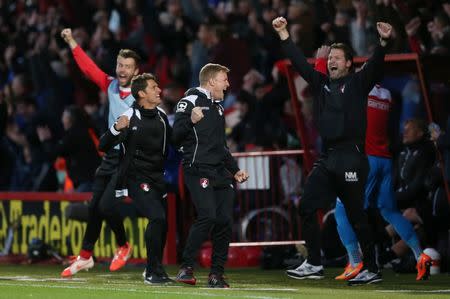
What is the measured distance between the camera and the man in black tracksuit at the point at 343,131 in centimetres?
1221

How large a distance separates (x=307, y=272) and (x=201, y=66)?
7.33 m

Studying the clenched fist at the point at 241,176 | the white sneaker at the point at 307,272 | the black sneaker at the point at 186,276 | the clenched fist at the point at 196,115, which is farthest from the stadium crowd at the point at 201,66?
the black sneaker at the point at 186,276

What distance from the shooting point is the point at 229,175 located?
39.2 feet

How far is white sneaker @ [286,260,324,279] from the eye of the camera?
42.3 feet

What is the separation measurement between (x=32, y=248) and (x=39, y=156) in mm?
3472

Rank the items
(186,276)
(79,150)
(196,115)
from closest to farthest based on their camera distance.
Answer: (196,115) < (186,276) < (79,150)

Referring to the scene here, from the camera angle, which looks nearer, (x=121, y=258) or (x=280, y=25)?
(x=280, y=25)

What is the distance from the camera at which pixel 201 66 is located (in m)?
19.8

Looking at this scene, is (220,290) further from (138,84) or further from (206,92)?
(138,84)

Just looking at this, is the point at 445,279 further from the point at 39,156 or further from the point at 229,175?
the point at 39,156

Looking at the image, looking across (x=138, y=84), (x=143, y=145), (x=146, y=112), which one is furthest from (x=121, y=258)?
(x=138, y=84)

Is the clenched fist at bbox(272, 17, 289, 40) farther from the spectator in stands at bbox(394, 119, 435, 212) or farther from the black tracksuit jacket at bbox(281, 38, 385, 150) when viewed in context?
the spectator in stands at bbox(394, 119, 435, 212)

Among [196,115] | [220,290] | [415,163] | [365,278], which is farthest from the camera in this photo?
[415,163]

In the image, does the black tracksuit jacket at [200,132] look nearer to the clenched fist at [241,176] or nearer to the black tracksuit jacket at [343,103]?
the clenched fist at [241,176]
